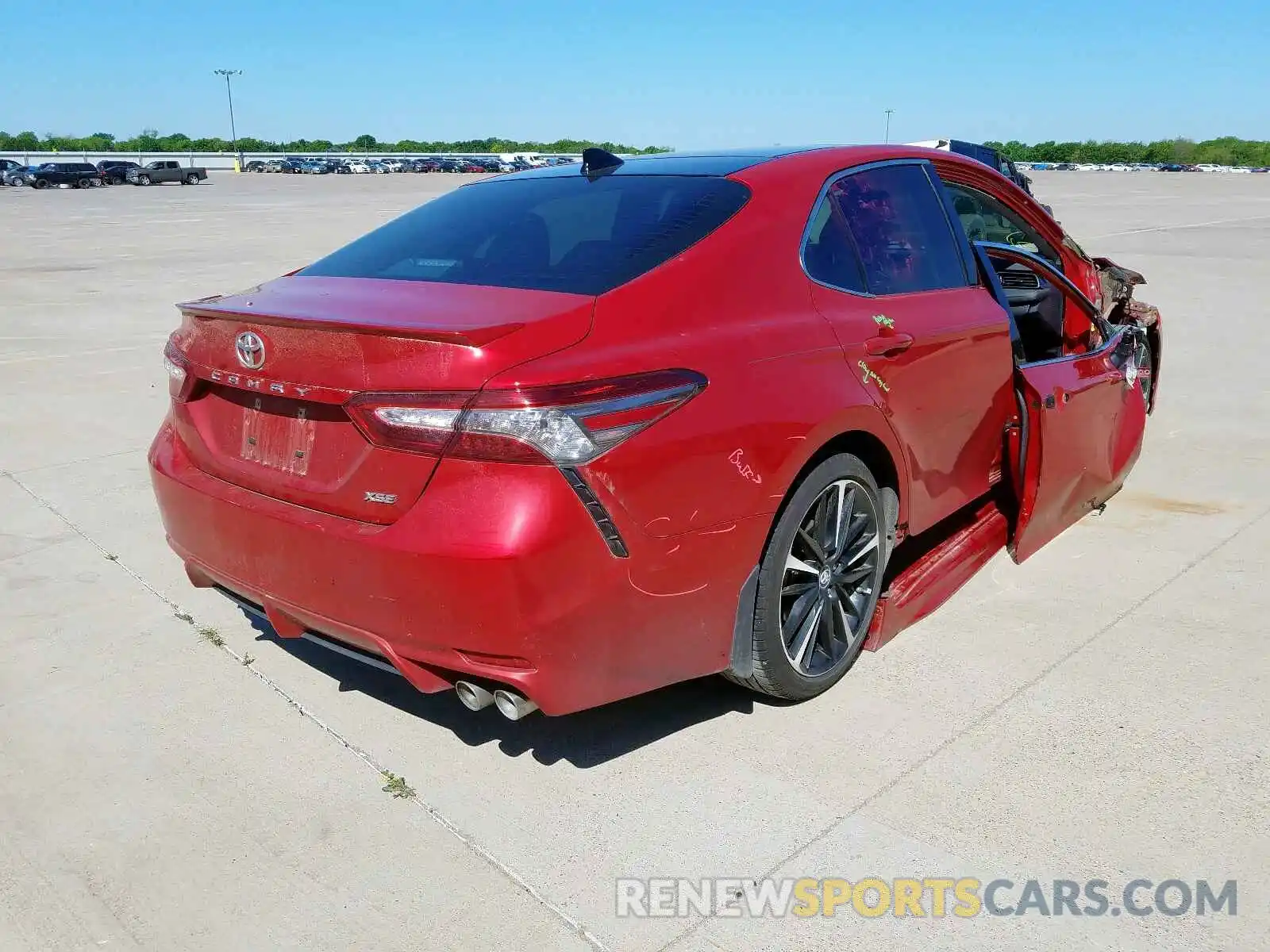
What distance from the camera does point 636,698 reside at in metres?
3.50

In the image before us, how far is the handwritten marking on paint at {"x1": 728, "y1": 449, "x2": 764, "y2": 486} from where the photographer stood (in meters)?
2.84

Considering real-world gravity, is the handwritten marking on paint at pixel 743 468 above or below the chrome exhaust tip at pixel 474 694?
above

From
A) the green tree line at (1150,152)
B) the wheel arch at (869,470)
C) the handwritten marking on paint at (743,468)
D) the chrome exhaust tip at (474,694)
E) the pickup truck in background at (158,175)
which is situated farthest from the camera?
the green tree line at (1150,152)

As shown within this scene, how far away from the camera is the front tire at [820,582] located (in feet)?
10.2

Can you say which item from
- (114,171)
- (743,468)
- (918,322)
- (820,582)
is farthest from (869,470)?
(114,171)

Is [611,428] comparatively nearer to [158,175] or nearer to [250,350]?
[250,350]

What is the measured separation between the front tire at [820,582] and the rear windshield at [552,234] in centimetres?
82

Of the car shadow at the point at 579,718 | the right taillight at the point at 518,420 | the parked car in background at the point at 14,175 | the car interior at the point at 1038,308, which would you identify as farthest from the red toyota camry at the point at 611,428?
the parked car in background at the point at 14,175

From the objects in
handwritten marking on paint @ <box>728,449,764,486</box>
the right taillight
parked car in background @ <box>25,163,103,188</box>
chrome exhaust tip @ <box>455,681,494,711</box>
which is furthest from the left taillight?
parked car in background @ <box>25,163,103,188</box>

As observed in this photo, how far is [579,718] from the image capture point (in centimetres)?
340

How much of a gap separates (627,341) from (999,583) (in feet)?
7.88

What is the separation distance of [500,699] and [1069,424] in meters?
2.69

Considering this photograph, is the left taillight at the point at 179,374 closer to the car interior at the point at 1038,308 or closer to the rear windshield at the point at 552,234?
the rear windshield at the point at 552,234

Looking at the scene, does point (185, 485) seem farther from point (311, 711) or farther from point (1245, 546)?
point (1245, 546)
